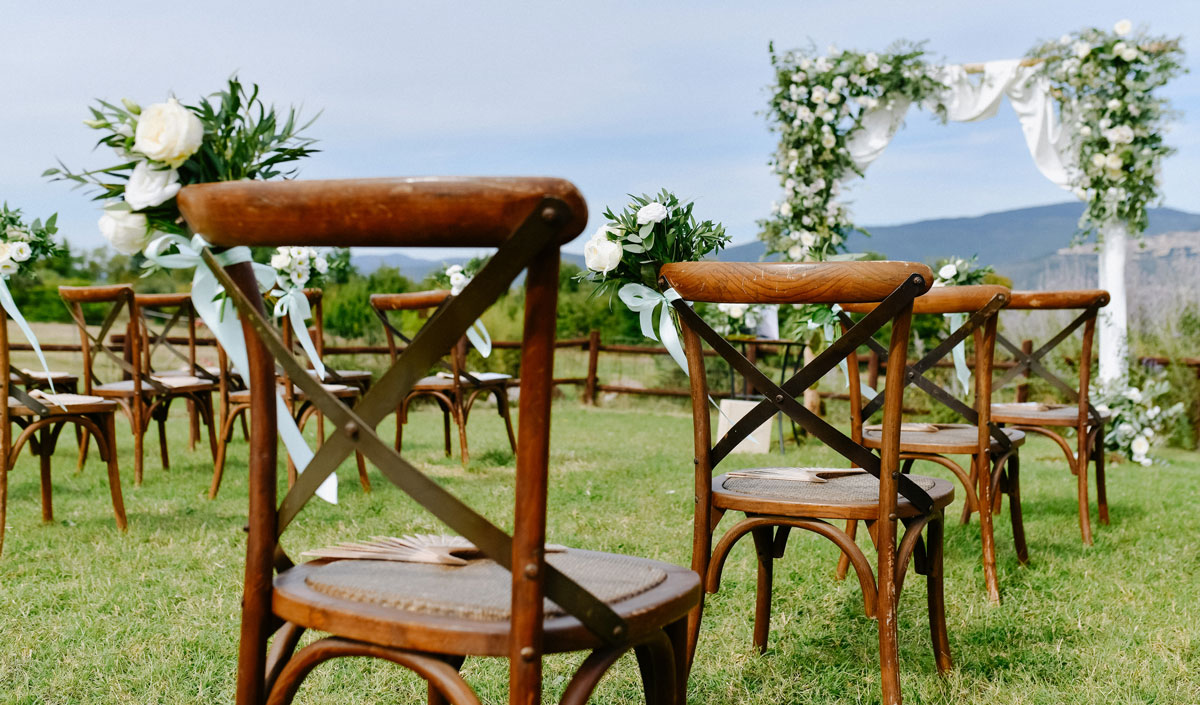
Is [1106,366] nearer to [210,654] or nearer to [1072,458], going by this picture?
[1072,458]

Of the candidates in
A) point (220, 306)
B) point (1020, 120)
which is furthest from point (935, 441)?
point (1020, 120)

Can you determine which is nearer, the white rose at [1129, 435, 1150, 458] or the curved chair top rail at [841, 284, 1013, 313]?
the curved chair top rail at [841, 284, 1013, 313]

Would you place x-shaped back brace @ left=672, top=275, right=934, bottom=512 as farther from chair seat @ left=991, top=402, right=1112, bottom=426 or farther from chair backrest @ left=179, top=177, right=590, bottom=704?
chair seat @ left=991, top=402, right=1112, bottom=426

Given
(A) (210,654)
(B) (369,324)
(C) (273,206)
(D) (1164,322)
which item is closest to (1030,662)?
(A) (210,654)

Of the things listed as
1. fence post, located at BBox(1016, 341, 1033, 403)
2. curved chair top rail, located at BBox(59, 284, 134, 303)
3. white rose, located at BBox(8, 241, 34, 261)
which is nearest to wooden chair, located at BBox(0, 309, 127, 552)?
white rose, located at BBox(8, 241, 34, 261)

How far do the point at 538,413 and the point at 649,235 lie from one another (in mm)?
1097

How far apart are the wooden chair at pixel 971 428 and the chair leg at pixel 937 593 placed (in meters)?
0.47

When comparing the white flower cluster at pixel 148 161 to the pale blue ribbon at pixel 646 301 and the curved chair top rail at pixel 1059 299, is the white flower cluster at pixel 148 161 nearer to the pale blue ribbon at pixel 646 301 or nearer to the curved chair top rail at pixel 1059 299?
the pale blue ribbon at pixel 646 301

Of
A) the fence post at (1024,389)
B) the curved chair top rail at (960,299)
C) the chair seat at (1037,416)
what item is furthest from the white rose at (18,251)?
the fence post at (1024,389)

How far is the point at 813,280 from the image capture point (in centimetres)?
181

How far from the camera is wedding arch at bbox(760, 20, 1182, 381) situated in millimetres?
7168

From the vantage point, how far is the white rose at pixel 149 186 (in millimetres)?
1255

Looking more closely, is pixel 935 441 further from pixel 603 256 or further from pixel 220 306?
pixel 220 306

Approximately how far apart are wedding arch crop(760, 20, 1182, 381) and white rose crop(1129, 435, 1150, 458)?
1.75 feet
